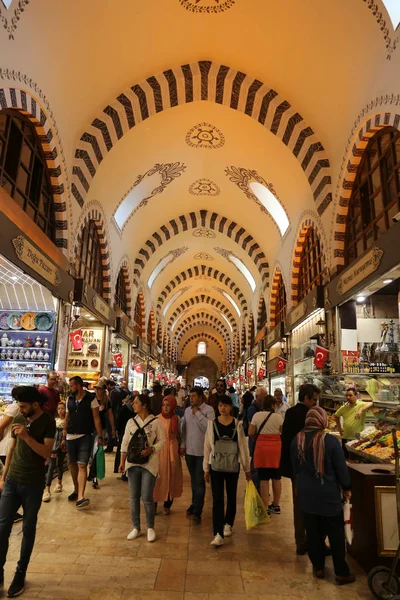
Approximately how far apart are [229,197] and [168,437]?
9.76 meters

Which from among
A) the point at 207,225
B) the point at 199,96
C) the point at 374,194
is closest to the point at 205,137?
the point at 199,96

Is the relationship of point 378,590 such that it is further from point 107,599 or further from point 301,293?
point 301,293

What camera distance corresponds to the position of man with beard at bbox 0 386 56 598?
102 inches

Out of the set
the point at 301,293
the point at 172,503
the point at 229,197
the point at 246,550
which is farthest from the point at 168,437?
the point at 229,197

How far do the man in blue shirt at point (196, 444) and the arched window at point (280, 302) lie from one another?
28.3 ft

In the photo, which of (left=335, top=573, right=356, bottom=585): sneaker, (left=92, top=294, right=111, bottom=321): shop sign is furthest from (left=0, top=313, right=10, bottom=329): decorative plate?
(left=335, top=573, right=356, bottom=585): sneaker

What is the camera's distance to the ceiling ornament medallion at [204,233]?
15.8 metres

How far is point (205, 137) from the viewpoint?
10.1 metres

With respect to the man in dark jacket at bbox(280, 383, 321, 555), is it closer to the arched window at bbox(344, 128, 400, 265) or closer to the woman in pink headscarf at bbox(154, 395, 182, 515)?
the woman in pink headscarf at bbox(154, 395, 182, 515)

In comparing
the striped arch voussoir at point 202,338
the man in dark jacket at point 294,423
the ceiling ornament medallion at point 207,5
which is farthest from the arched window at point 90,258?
the striped arch voussoir at point 202,338

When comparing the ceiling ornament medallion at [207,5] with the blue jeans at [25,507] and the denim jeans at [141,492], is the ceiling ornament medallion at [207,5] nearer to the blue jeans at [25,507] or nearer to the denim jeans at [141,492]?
the denim jeans at [141,492]

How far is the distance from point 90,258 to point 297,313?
4.96 metres

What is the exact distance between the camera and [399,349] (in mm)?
7188

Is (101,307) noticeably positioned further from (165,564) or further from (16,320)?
(165,564)
